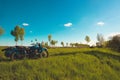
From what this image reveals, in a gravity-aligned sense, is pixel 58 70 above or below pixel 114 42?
below

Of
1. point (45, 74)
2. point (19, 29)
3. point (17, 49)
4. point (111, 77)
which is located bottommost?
point (111, 77)

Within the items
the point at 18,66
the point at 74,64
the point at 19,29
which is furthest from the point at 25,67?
the point at 19,29

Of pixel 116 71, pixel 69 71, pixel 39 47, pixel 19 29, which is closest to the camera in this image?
pixel 69 71

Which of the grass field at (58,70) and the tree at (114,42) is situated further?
the tree at (114,42)

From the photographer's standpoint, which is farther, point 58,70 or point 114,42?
point 114,42

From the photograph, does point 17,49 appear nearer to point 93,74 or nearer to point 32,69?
point 32,69

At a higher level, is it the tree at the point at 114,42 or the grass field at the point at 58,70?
the tree at the point at 114,42

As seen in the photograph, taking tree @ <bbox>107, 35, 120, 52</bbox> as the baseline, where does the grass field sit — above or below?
below

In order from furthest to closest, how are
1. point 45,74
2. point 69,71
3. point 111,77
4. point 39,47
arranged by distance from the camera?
point 39,47 → point 111,77 → point 69,71 → point 45,74

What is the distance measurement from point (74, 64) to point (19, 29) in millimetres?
49016

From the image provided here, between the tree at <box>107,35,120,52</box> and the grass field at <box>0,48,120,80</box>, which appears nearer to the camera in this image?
the grass field at <box>0,48,120,80</box>

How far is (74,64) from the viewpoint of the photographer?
14.6m

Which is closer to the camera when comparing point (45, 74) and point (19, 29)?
point (45, 74)

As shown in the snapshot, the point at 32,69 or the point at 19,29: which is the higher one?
the point at 19,29
